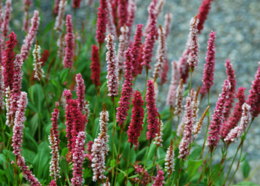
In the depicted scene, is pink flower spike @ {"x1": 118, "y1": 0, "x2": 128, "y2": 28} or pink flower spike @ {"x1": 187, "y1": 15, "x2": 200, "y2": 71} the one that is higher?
pink flower spike @ {"x1": 118, "y1": 0, "x2": 128, "y2": 28}

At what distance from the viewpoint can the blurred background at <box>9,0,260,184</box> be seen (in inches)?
218

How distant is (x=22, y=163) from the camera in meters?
1.83

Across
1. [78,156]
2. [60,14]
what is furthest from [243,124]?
[60,14]

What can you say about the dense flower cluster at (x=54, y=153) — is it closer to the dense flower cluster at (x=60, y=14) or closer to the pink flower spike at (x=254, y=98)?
the pink flower spike at (x=254, y=98)

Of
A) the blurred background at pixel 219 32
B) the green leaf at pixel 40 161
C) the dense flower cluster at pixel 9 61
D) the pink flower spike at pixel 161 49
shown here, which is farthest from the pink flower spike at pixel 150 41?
the blurred background at pixel 219 32

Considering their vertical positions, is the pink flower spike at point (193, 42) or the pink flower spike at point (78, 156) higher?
the pink flower spike at point (193, 42)

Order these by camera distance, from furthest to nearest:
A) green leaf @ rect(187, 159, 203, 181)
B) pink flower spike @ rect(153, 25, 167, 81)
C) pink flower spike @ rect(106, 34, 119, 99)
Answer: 1. pink flower spike @ rect(153, 25, 167, 81)
2. green leaf @ rect(187, 159, 203, 181)
3. pink flower spike @ rect(106, 34, 119, 99)

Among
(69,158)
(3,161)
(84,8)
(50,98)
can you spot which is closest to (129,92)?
(69,158)

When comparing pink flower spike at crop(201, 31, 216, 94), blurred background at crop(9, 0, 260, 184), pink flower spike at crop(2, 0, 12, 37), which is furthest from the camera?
blurred background at crop(9, 0, 260, 184)

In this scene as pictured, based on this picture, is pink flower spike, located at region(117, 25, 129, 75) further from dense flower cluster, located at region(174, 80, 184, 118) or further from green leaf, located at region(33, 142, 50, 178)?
green leaf, located at region(33, 142, 50, 178)

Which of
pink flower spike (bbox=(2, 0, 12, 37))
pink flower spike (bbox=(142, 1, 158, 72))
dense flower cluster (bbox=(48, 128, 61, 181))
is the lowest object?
dense flower cluster (bbox=(48, 128, 61, 181))

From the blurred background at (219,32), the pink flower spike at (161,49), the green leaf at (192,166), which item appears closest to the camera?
the green leaf at (192,166)

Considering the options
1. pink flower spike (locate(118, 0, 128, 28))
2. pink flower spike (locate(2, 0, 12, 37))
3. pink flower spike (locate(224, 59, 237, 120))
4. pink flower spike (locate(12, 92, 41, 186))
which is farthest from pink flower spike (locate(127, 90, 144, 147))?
pink flower spike (locate(2, 0, 12, 37))

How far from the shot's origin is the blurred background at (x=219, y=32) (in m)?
5.53
